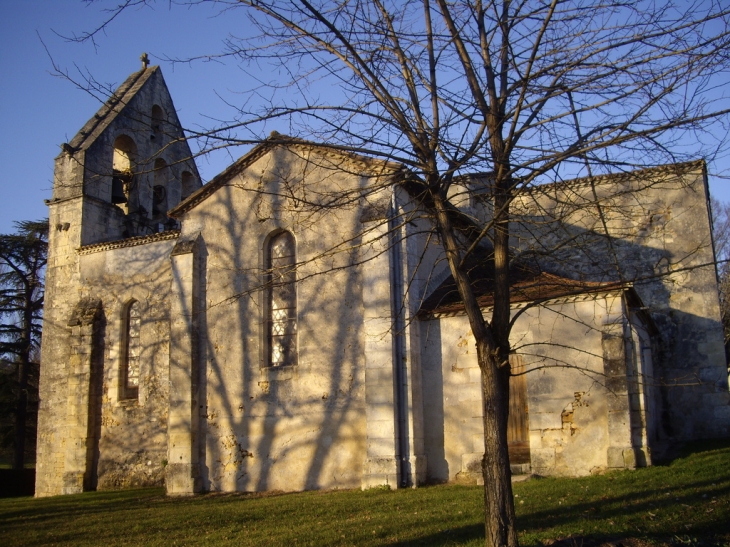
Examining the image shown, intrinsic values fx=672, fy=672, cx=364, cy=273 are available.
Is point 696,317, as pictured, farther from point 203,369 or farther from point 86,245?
point 86,245

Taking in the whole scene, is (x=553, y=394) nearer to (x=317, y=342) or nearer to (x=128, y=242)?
(x=317, y=342)

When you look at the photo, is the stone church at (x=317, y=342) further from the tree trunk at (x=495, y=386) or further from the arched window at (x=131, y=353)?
the tree trunk at (x=495, y=386)

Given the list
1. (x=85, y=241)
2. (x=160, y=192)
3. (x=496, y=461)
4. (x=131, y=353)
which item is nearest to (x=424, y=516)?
(x=496, y=461)

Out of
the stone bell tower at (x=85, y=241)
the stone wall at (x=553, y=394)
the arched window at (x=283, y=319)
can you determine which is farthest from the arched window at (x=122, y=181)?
the stone wall at (x=553, y=394)

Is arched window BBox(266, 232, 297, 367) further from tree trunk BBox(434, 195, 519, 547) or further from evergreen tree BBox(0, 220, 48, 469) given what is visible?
evergreen tree BBox(0, 220, 48, 469)

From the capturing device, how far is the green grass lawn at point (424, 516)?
7277mm

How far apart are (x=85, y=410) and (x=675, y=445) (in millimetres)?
14689

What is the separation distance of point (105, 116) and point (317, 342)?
10.7 m

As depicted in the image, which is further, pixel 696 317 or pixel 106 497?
pixel 696 317

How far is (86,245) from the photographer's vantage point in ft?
61.9

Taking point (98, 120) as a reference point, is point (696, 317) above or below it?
below

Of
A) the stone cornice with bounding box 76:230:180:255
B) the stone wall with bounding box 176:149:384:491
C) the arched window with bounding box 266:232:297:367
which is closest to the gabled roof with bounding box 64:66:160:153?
the stone cornice with bounding box 76:230:180:255

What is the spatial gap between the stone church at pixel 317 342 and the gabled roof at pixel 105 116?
128 mm

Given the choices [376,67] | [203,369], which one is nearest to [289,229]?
[203,369]
